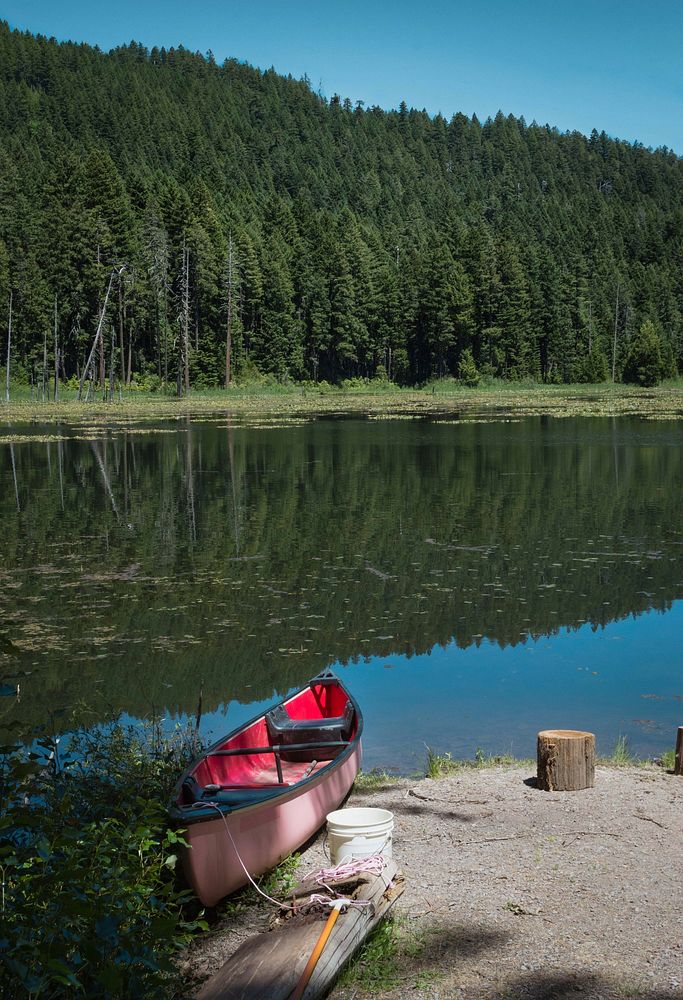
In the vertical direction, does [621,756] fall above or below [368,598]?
below

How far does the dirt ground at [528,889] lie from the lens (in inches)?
218

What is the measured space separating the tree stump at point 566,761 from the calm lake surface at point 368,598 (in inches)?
49.9

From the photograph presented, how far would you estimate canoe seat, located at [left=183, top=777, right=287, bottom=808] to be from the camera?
6.54 m

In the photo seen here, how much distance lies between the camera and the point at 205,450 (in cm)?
3616

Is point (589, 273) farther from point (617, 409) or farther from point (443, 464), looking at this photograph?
point (443, 464)

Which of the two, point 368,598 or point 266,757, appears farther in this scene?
point 368,598

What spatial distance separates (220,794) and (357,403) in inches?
2743

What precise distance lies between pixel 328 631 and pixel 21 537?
8.55m

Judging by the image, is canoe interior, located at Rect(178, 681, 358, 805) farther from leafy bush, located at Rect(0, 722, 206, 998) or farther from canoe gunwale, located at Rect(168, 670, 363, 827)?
leafy bush, located at Rect(0, 722, 206, 998)

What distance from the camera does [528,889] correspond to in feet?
21.5

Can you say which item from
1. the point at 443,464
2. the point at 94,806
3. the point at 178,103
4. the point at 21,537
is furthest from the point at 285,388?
the point at 178,103

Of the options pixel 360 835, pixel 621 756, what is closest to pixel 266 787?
pixel 360 835

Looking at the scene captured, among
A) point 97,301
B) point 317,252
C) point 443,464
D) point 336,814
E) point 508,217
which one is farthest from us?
point 508,217

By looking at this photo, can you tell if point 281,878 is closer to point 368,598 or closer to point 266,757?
point 266,757
